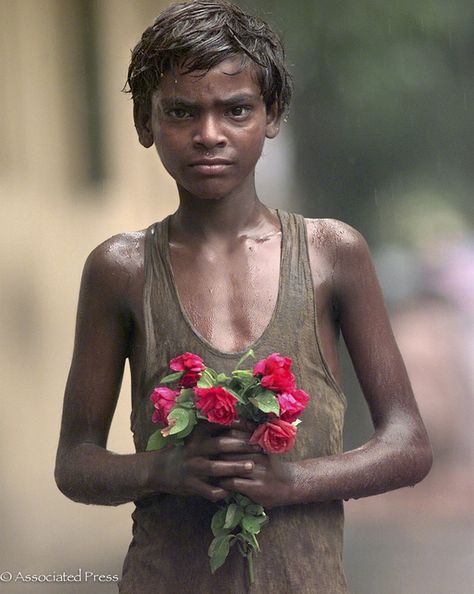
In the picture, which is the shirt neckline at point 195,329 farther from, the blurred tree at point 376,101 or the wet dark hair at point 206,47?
the blurred tree at point 376,101

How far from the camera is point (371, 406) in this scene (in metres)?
3.43

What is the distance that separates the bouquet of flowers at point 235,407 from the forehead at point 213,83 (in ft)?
1.76

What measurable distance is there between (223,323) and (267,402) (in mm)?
339

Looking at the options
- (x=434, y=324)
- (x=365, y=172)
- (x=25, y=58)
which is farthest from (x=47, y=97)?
(x=434, y=324)

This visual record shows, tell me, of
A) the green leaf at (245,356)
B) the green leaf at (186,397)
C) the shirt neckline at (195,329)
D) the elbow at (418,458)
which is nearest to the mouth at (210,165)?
the shirt neckline at (195,329)

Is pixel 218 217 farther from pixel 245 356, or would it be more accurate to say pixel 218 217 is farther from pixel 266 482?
pixel 266 482

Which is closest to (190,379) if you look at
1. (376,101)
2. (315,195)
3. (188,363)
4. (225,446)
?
(188,363)

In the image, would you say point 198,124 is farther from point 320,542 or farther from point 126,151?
point 126,151

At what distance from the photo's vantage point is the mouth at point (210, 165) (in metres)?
3.27

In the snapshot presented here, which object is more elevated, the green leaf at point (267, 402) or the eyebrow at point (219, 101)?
the eyebrow at point (219, 101)

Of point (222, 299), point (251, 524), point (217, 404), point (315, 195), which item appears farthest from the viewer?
point (315, 195)

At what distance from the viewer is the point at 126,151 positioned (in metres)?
5.12

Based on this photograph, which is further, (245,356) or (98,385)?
(98,385)

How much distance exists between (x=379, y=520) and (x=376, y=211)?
98 cm
